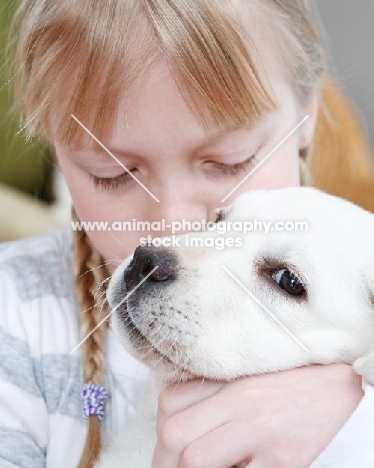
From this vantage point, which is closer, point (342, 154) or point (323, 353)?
point (323, 353)

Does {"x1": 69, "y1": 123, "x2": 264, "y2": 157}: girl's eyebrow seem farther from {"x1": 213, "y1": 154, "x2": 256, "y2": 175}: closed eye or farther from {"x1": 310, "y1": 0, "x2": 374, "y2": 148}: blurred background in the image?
{"x1": 310, "y1": 0, "x2": 374, "y2": 148}: blurred background

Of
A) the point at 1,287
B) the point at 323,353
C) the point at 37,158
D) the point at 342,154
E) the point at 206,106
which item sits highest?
the point at 206,106

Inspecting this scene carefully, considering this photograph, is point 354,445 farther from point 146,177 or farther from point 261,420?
point 146,177

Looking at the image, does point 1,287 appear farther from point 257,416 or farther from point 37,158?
point 37,158

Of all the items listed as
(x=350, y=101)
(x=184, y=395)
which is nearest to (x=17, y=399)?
(x=184, y=395)

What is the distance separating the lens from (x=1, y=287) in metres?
1.33

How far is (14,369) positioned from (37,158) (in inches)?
55.2

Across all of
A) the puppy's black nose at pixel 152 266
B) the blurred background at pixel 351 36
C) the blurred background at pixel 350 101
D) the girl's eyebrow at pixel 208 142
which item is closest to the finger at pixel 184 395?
the puppy's black nose at pixel 152 266

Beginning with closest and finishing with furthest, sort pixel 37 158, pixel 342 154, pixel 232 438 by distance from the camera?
1. pixel 232 438
2. pixel 342 154
3. pixel 37 158

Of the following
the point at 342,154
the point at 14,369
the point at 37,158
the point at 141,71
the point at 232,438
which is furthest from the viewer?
the point at 37,158

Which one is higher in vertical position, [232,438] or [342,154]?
[232,438]

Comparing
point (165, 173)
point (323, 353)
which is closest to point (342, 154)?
point (165, 173)

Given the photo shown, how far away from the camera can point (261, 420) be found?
907 mm

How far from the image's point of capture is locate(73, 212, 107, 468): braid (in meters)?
1.23
